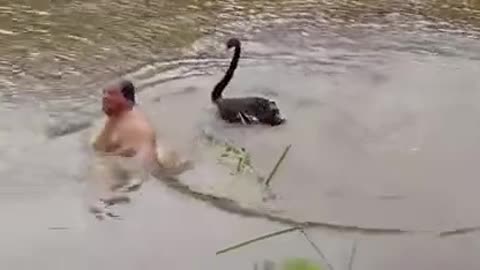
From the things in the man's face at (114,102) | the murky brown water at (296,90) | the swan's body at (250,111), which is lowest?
the murky brown water at (296,90)

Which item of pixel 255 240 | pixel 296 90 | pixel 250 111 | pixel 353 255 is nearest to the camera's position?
pixel 255 240

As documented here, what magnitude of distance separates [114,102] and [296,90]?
1.35 m

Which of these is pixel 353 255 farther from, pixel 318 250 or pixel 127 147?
pixel 127 147

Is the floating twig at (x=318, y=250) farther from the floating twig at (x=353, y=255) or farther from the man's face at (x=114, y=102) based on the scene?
the man's face at (x=114, y=102)

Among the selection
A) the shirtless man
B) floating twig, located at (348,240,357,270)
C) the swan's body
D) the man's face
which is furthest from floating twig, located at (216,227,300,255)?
the swan's body

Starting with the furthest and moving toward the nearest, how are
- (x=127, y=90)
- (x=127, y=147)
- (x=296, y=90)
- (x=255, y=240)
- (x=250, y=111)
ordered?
(x=296, y=90)
(x=250, y=111)
(x=127, y=90)
(x=127, y=147)
(x=255, y=240)

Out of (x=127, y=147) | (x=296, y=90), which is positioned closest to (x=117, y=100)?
(x=127, y=147)

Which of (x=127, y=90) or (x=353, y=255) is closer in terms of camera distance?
(x=353, y=255)

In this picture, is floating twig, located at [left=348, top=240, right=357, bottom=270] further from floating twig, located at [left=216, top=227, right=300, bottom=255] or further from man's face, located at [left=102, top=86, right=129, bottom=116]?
man's face, located at [left=102, top=86, right=129, bottom=116]

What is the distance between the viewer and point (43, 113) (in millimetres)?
5457

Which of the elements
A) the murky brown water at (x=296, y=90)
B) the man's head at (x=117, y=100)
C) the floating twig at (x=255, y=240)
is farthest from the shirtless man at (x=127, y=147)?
the floating twig at (x=255, y=240)

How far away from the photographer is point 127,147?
4.95 meters

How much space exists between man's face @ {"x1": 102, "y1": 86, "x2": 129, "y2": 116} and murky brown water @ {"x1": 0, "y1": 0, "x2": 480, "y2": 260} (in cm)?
24

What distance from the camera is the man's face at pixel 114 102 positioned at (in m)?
5.01
